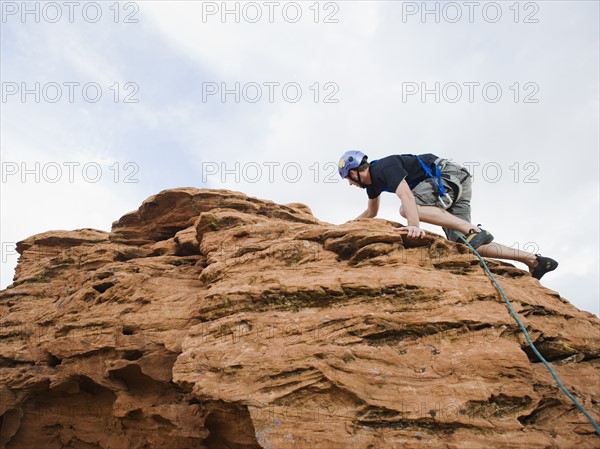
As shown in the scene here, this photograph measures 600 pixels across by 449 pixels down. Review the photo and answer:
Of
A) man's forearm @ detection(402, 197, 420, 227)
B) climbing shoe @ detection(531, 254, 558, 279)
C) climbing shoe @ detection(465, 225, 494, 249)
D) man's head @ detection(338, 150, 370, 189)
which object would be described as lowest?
climbing shoe @ detection(531, 254, 558, 279)

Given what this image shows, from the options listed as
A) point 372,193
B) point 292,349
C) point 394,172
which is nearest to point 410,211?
point 394,172

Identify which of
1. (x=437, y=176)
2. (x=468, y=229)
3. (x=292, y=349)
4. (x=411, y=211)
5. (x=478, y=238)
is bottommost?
(x=292, y=349)

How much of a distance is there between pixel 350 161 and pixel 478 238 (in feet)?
13.6

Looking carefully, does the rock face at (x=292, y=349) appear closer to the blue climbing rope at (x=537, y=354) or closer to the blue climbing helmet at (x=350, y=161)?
the blue climbing rope at (x=537, y=354)

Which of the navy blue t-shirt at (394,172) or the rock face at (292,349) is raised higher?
the navy blue t-shirt at (394,172)

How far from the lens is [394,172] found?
11.9 meters

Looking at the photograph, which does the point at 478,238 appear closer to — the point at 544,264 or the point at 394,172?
the point at 544,264

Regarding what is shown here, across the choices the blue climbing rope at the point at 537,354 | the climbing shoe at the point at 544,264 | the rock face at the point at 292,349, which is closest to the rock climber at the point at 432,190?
the climbing shoe at the point at 544,264

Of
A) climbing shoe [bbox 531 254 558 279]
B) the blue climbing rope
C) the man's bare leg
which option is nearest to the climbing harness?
the man's bare leg

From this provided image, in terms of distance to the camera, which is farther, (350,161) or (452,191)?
(452,191)

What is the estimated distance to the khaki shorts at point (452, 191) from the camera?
1254 cm

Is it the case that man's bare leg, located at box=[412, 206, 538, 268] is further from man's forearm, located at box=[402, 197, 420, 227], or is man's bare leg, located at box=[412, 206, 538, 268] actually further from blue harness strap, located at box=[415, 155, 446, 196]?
man's forearm, located at box=[402, 197, 420, 227]

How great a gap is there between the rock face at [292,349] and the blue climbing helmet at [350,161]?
1551 mm

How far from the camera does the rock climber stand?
1189cm
